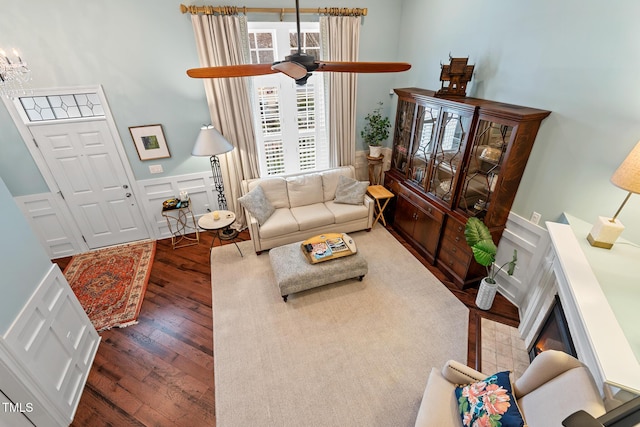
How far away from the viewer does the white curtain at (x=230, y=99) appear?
3.52m

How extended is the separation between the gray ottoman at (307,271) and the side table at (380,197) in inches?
54.6

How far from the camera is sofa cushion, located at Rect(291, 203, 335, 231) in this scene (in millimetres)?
4016

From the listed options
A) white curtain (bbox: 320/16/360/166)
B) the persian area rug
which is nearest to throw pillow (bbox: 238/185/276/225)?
white curtain (bbox: 320/16/360/166)

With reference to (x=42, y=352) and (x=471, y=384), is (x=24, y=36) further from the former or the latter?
(x=471, y=384)

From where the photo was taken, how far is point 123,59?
11.2 ft

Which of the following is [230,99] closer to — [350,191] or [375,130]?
[350,191]

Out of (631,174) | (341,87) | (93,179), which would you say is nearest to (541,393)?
(631,174)

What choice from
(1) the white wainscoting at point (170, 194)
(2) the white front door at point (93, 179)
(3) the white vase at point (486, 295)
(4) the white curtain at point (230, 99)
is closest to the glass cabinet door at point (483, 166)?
(3) the white vase at point (486, 295)

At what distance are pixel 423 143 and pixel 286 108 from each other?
83.6 inches

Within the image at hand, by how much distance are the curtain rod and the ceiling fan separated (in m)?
2.43

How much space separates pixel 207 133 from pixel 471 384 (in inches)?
147

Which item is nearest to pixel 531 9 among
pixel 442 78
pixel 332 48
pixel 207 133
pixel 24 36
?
pixel 442 78

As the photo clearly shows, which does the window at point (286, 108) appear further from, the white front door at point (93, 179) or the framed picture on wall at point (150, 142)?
the white front door at point (93, 179)

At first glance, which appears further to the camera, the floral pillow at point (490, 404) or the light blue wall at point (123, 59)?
the light blue wall at point (123, 59)
